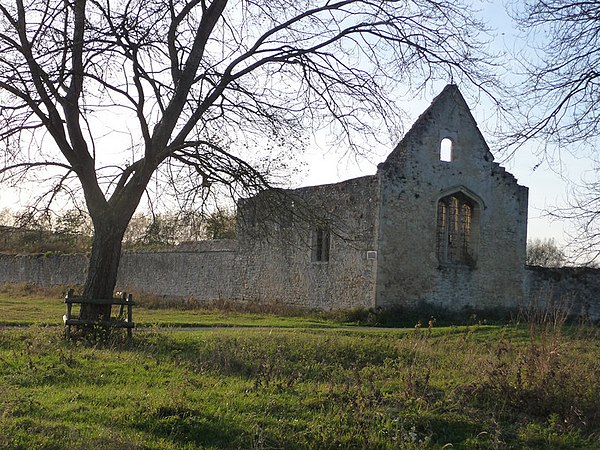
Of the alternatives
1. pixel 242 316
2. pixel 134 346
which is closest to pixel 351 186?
pixel 242 316

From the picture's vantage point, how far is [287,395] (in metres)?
9.20

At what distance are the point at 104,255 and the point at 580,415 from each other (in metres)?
9.36

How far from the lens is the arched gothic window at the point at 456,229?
26.2 m

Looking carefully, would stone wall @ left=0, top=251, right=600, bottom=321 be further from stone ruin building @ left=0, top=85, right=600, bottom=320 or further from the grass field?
the grass field

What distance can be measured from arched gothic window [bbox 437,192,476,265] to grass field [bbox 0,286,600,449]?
12.9 m

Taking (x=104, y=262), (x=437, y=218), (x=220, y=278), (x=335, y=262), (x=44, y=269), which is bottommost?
(x=104, y=262)

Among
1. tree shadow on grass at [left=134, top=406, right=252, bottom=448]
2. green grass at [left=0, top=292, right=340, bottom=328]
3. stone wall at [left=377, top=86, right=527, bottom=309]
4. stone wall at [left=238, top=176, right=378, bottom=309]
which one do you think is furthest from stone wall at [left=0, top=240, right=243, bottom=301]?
tree shadow on grass at [left=134, top=406, right=252, bottom=448]

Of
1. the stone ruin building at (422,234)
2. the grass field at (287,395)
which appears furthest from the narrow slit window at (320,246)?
the grass field at (287,395)

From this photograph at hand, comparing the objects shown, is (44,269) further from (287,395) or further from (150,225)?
(287,395)

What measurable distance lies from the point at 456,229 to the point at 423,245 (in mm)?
2345

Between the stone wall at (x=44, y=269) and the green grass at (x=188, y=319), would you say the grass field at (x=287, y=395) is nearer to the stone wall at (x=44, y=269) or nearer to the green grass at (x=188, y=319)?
the green grass at (x=188, y=319)

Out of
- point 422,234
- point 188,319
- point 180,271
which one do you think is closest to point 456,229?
point 422,234

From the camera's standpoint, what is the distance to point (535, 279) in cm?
2800

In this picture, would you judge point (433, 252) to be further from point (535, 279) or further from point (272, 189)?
point (272, 189)
